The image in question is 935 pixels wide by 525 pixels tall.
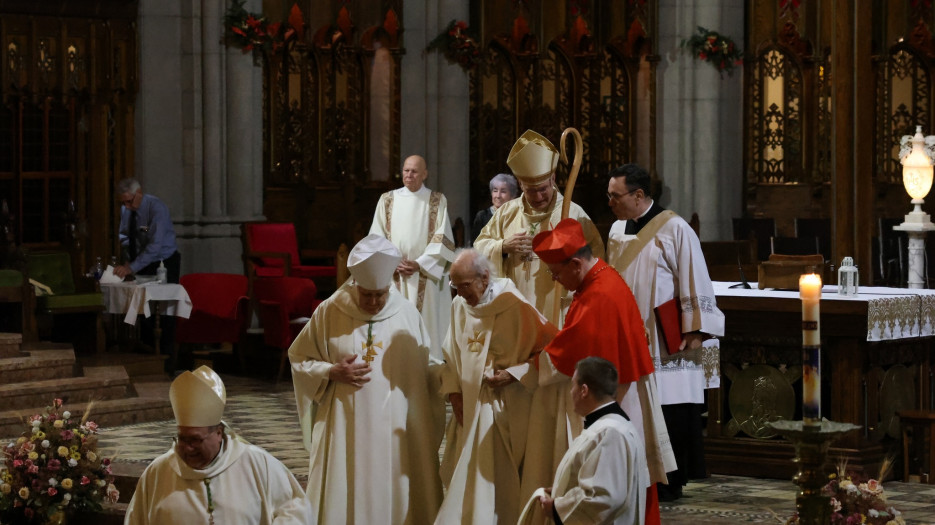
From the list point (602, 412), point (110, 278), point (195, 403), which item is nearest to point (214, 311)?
point (110, 278)

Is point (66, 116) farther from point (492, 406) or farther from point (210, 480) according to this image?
point (210, 480)

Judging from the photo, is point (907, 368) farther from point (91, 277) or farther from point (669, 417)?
point (91, 277)

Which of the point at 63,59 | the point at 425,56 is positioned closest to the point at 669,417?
the point at 63,59

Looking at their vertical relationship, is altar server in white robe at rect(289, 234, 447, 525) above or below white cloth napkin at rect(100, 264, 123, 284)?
below

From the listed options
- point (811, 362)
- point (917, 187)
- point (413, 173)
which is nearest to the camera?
point (811, 362)

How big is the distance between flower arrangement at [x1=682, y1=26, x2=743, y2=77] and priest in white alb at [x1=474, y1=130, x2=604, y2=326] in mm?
9202

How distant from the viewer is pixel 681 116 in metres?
17.1

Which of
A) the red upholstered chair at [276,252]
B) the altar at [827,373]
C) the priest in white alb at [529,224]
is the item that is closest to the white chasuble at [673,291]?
the priest in white alb at [529,224]

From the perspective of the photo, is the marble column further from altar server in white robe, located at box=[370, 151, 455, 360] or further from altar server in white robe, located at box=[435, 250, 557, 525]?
altar server in white robe, located at box=[435, 250, 557, 525]

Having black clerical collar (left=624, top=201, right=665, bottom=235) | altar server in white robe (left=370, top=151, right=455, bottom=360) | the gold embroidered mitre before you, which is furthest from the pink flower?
altar server in white robe (left=370, top=151, right=455, bottom=360)

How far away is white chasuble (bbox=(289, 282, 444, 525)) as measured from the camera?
6500 mm

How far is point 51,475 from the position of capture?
6.54m

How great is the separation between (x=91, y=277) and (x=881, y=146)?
359 inches

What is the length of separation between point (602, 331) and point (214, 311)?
726 centimetres
